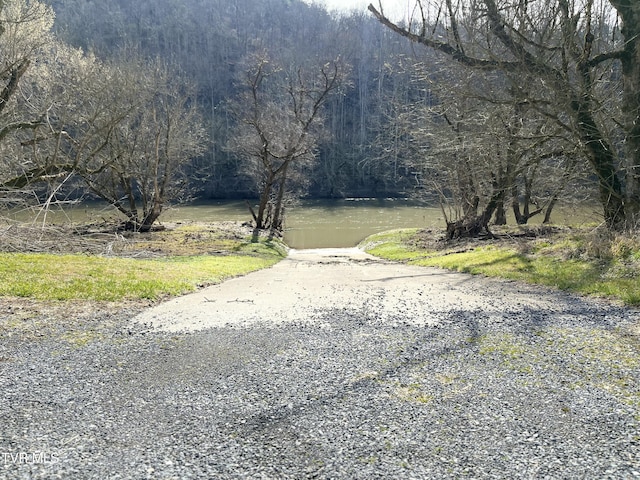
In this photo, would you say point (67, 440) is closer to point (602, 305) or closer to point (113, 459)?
point (113, 459)

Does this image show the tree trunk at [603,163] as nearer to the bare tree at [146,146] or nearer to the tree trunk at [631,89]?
the tree trunk at [631,89]

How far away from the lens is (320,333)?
6059mm

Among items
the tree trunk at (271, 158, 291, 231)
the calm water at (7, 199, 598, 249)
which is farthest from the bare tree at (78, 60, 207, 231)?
the tree trunk at (271, 158, 291, 231)

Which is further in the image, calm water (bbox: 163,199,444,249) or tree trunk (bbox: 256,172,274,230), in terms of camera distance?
calm water (bbox: 163,199,444,249)

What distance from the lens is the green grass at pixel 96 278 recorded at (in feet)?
27.8

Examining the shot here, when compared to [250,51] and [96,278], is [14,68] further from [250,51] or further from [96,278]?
[250,51]

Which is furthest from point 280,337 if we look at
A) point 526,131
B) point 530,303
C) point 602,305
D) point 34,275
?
point 526,131

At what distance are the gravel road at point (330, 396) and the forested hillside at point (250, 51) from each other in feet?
203

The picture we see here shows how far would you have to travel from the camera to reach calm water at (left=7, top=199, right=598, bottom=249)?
32.5 m

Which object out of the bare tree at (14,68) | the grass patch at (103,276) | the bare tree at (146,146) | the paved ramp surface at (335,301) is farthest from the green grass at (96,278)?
the bare tree at (146,146)

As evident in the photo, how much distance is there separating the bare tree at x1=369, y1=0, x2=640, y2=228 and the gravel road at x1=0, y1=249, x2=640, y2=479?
6.18 m

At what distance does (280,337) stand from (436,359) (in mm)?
2055

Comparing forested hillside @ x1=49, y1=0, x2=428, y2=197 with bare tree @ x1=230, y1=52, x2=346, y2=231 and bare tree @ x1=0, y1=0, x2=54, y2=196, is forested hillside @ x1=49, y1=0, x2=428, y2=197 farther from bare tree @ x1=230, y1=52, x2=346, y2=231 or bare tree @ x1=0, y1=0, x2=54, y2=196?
bare tree @ x1=0, y1=0, x2=54, y2=196

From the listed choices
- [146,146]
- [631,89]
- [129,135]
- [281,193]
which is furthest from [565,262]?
[129,135]
